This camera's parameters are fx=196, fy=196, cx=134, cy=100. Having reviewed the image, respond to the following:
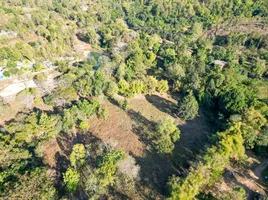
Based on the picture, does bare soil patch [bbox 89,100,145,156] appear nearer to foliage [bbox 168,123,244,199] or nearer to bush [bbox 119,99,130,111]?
bush [bbox 119,99,130,111]

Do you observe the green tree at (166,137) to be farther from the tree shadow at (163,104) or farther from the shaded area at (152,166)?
the tree shadow at (163,104)

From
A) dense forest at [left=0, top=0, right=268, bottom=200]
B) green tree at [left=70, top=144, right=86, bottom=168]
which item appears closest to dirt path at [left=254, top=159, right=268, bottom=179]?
dense forest at [left=0, top=0, right=268, bottom=200]

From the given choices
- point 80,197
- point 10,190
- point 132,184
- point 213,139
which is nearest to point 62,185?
point 80,197

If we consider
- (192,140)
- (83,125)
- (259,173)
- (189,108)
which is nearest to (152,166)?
(192,140)

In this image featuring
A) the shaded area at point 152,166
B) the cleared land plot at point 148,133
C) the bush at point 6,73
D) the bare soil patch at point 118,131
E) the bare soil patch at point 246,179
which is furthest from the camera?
the bush at point 6,73

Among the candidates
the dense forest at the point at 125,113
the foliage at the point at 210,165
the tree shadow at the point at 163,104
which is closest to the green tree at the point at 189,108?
the dense forest at the point at 125,113

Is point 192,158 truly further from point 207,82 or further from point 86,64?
point 86,64
